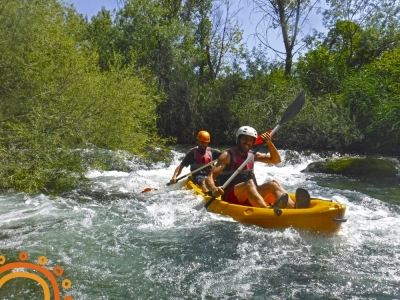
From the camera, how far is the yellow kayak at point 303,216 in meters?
4.32

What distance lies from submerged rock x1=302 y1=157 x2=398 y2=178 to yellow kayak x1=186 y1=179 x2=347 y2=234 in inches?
230

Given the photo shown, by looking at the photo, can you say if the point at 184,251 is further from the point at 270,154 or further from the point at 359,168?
the point at 359,168

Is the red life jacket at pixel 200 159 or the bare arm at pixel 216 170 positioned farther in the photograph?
the red life jacket at pixel 200 159

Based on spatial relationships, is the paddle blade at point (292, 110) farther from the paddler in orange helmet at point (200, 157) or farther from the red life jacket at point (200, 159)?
the red life jacket at point (200, 159)

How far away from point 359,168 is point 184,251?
7.12m

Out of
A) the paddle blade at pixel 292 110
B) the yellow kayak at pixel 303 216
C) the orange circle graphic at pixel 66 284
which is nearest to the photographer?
the orange circle graphic at pixel 66 284

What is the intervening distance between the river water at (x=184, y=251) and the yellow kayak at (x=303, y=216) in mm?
93

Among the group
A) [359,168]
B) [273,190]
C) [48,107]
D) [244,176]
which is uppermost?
[48,107]

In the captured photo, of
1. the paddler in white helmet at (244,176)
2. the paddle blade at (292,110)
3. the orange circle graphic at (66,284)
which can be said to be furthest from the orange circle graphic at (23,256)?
the paddle blade at (292,110)

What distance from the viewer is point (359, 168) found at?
10023 mm

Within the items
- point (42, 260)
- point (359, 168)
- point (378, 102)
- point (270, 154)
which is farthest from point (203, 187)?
point (378, 102)

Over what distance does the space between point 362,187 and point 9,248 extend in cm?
682

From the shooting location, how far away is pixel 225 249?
4.19 m

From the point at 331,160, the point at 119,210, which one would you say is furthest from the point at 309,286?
the point at 331,160
